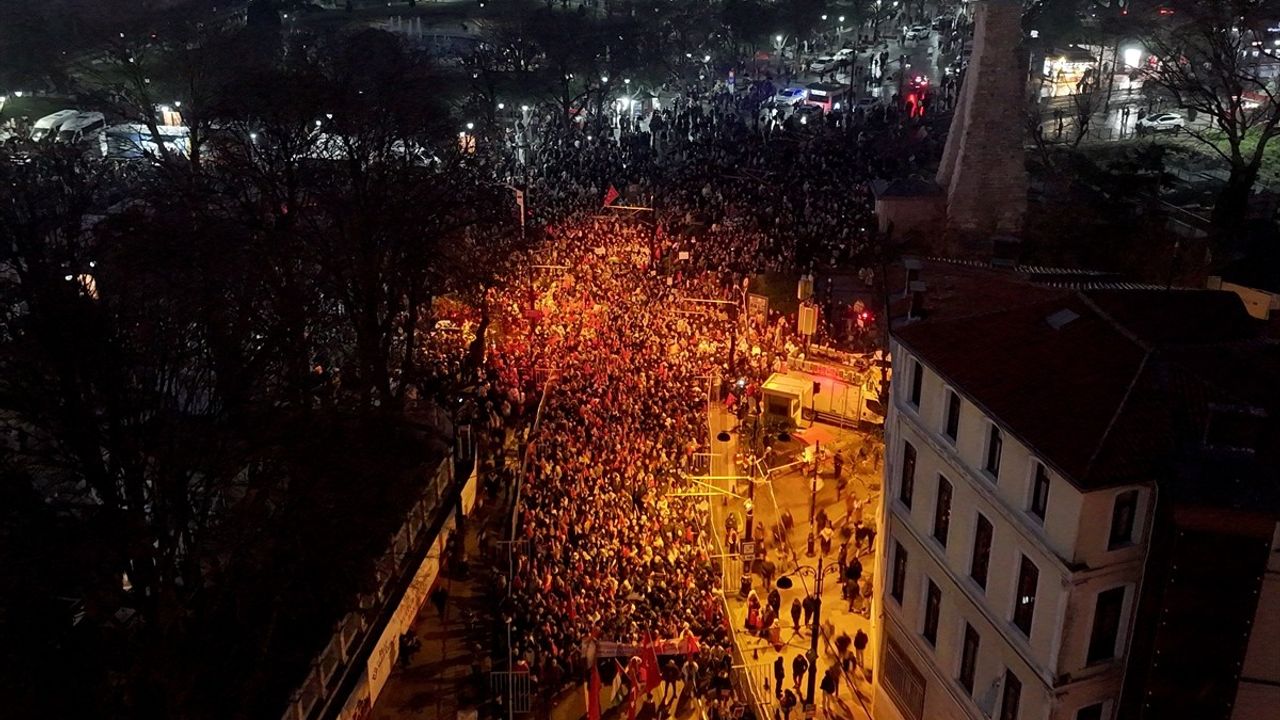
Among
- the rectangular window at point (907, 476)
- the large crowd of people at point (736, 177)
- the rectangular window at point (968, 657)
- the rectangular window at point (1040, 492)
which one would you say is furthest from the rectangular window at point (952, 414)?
A: the large crowd of people at point (736, 177)

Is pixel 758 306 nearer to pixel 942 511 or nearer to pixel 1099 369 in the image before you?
pixel 942 511

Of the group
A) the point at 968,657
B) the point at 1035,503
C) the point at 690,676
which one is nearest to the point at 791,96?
the point at 690,676

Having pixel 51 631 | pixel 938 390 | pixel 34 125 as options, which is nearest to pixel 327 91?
pixel 51 631

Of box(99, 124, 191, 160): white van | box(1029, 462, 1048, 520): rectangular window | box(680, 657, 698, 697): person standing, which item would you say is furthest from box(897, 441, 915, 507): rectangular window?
box(99, 124, 191, 160): white van

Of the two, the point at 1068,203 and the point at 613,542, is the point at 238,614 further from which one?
the point at 1068,203

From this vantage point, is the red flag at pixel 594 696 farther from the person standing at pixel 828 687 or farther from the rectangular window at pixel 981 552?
the rectangular window at pixel 981 552

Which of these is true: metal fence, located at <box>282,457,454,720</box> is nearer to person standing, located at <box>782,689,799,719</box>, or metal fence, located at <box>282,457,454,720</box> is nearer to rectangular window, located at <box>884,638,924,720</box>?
person standing, located at <box>782,689,799,719</box>
